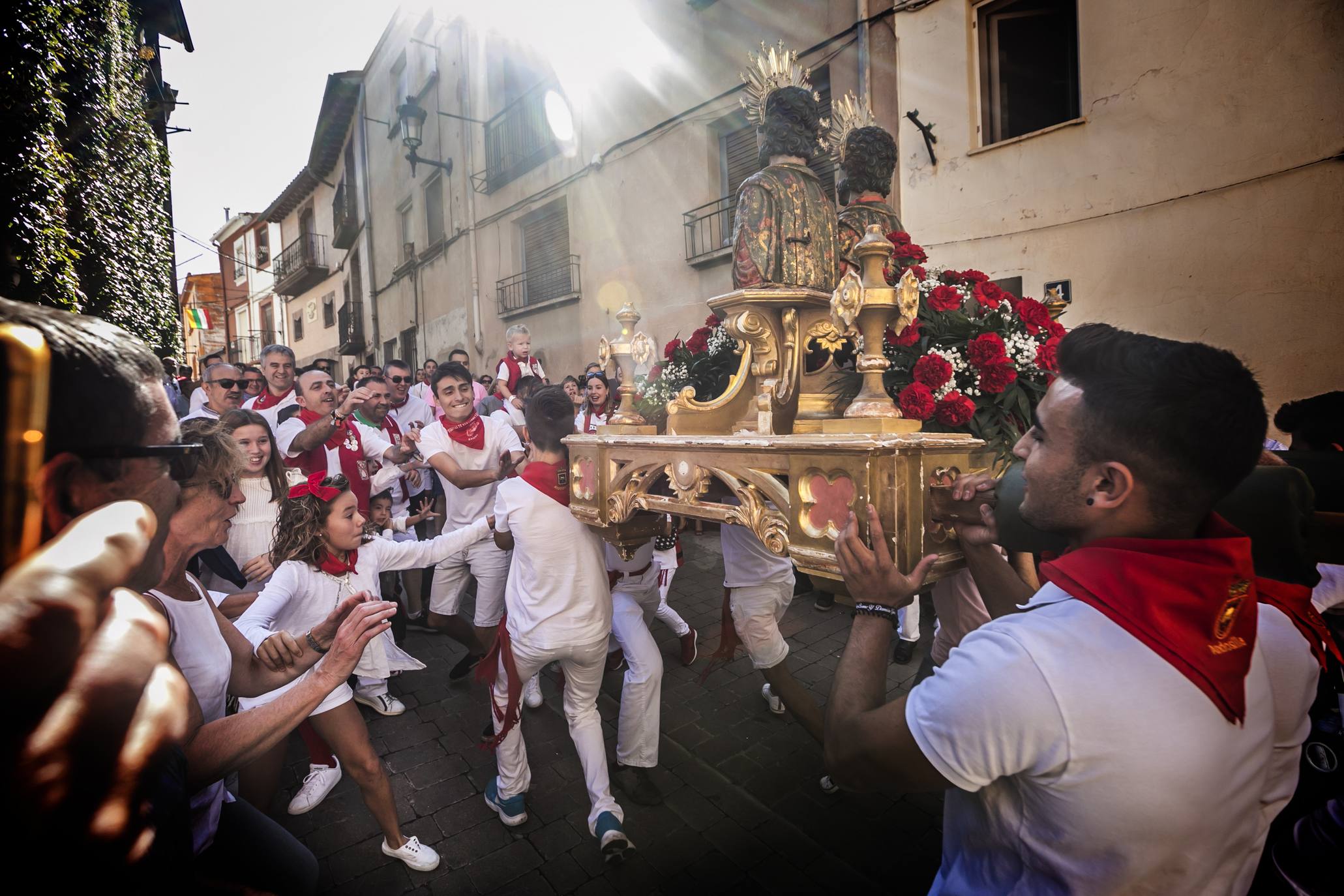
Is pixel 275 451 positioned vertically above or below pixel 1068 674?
above

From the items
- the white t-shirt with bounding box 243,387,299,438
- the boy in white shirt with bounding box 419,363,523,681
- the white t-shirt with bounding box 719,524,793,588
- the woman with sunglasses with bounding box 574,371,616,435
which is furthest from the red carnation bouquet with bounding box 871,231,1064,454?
the white t-shirt with bounding box 243,387,299,438

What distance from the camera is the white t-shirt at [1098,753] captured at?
1047mm

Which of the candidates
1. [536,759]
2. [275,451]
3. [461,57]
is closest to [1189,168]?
[536,759]

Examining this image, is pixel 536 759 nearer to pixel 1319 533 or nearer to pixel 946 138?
pixel 1319 533

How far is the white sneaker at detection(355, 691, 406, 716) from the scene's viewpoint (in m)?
3.91

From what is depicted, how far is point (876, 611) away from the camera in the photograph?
1.53 meters

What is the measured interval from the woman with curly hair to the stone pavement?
25cm

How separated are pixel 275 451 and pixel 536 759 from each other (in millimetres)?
2176

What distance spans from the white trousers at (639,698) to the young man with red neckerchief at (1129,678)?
1.83m

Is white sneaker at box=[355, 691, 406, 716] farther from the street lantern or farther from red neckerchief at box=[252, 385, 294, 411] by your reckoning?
the street lantern

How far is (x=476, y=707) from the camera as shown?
13.0 feet

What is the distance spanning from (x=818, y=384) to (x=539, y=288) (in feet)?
36.9

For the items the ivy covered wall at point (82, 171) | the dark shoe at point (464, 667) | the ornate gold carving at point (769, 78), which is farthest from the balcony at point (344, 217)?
the ornate gold carving at point (769, 78)

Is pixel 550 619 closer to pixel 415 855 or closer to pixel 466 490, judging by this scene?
pixel 415 855
